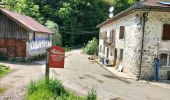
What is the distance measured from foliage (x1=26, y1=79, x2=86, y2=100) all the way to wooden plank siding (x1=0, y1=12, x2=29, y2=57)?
66.7 feet

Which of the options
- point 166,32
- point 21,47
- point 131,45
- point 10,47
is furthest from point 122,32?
point 10,47

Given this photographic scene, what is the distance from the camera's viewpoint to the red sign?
558 inches

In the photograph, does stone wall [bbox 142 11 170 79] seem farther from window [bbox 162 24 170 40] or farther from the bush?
the bush

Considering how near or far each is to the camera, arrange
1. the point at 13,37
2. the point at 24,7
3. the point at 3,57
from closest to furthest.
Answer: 1. the point at 3,57
2. the point at 13,37
3. the point at 24,7

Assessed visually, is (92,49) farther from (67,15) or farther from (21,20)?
(21,20)

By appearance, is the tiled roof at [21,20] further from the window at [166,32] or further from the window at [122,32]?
the window at [166,32]

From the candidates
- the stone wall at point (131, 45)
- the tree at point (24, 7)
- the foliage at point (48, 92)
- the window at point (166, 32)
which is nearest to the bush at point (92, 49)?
the tree at point (24, 7)

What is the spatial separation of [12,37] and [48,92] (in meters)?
22.2

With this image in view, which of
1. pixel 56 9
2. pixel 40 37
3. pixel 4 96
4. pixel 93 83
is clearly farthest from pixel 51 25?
pixel 4 96

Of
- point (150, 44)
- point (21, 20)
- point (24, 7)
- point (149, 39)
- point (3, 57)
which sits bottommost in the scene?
point (3, 57)

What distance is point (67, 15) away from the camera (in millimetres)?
70938

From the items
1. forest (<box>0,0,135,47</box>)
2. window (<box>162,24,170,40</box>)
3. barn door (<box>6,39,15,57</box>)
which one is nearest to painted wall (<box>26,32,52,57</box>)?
barn door (<box>6,39,15,57</box>)

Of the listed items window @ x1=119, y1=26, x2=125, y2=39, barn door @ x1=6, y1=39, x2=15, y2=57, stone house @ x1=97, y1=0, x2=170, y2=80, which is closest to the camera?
stone house @ x1=97, y1=0, x2=170, y2=80

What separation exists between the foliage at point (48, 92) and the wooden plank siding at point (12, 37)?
66.7ft
